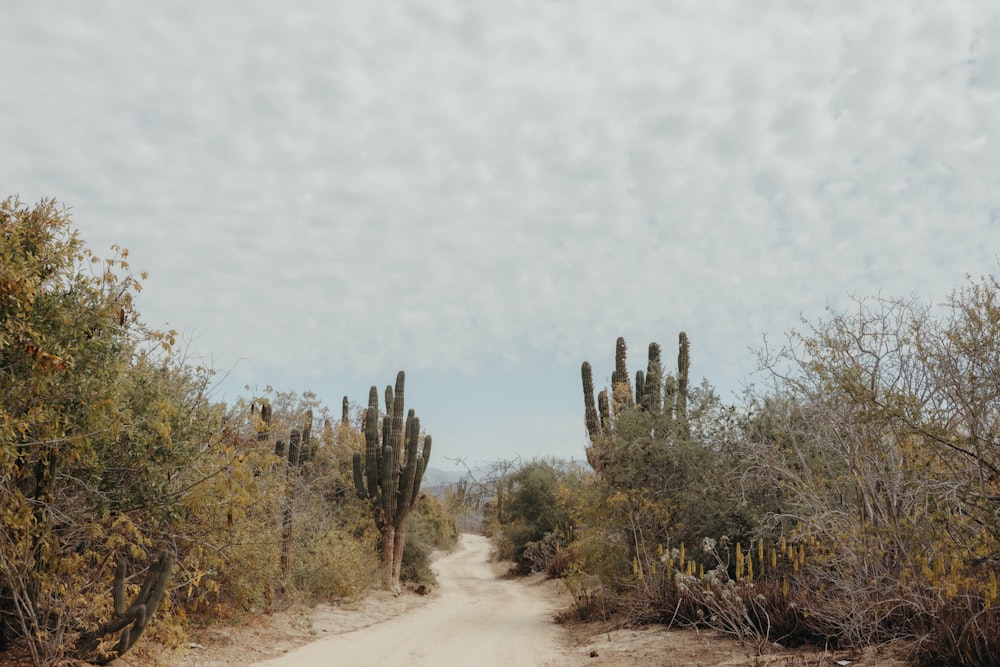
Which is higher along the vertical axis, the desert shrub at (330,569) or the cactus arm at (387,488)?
the cactus arm at (387,488)

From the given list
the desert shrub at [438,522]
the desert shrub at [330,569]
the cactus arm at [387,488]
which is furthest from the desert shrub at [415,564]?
the desert shrub at [438,522]

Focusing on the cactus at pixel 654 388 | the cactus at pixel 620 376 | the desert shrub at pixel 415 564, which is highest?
the cactus at pixel 620 376

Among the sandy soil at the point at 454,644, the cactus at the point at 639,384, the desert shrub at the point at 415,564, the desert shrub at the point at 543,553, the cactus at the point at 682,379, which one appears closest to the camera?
the sandy soil at the point at 454,644

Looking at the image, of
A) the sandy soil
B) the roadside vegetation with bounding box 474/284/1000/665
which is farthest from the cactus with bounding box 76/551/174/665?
the roadside vegetation with bounding box 474/284/1000/665

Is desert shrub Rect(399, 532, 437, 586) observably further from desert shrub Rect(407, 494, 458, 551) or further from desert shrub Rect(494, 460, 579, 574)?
desert shrub Rect(407, 494, 458, 551)

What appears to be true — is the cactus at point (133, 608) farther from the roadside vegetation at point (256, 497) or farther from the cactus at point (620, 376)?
the cactus at point (620, 376)

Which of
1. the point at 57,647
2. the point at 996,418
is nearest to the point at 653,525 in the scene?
the point at 996,418

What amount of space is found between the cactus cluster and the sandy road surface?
3.83 meters

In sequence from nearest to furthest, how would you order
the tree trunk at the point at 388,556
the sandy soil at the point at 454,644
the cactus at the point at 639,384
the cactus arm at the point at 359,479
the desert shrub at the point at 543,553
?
the sandy soil at the point at 454,644, the cactus at the point at 639,384, the tree trunk at the point at 388,556, the cactus arm at the point at 359,479, the desert shrub at the point at 543,553

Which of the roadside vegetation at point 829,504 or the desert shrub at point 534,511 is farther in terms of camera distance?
the desert shrub at point 534,511

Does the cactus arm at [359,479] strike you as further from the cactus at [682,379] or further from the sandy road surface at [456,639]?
the cactus at [682,379]

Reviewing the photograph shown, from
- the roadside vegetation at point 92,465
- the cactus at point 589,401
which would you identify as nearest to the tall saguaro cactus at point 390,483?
the cactus at point 589,401

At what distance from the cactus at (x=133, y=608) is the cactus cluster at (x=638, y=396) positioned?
922cm

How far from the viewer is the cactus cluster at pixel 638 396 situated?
1491 cm
